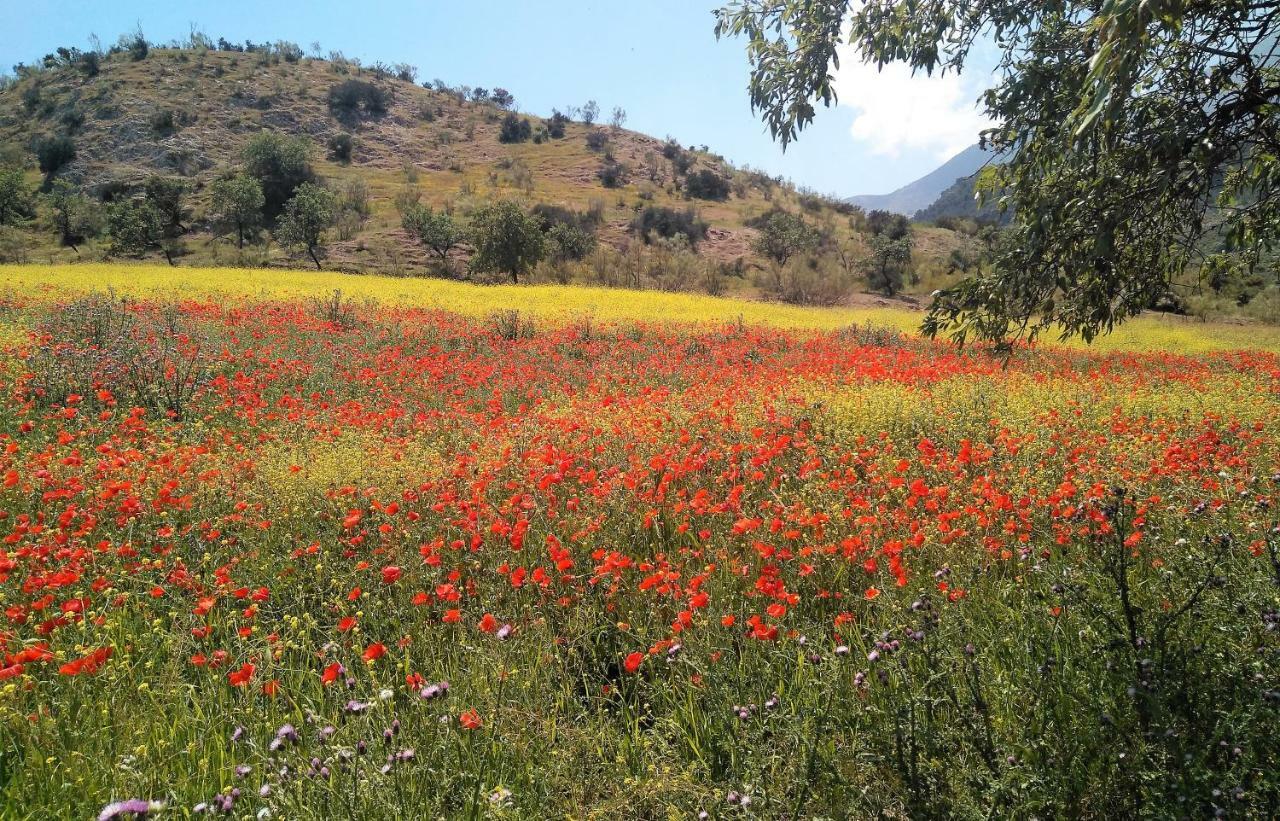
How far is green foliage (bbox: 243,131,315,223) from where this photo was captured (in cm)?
5159

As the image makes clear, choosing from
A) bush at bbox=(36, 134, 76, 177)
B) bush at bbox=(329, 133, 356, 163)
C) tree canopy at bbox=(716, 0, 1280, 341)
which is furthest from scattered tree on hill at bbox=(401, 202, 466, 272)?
bush at bbox=(36, 134, 76, 177)

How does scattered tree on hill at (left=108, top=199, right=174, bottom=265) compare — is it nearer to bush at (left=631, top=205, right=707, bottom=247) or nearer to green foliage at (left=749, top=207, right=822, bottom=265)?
bush at (left=631, top=205, right=707, bottom=247)

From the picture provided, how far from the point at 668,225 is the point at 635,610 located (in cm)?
4992

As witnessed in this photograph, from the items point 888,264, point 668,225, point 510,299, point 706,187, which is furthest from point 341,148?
point 888,264

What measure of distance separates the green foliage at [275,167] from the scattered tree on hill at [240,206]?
8.52 m

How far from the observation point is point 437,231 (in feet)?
124

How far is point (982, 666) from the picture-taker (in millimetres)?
2590

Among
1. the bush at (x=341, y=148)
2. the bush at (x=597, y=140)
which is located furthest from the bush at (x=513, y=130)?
the bush at (x=341, y=148)

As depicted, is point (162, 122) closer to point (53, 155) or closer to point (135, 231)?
point (53, 155)

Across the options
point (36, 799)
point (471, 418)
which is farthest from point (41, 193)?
point (36, 799)

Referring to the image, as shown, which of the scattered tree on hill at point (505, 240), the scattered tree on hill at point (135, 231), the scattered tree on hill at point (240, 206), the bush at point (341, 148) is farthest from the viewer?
the bush at point (341, 148)

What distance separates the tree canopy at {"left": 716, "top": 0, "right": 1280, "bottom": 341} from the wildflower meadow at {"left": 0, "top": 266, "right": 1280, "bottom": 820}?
562mm

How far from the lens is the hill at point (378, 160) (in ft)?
128

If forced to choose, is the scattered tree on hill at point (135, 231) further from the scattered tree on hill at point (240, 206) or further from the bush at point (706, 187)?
the bush at point (706, 187)
